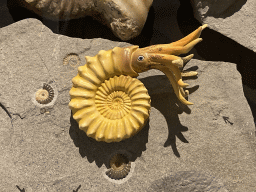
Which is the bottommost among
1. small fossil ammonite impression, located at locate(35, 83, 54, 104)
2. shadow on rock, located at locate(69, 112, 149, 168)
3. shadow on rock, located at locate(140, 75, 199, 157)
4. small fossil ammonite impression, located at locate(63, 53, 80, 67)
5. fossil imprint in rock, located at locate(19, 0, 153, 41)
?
shadow on rock, located at locate(69, 112, 149, 168)

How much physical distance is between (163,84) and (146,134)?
551 mm

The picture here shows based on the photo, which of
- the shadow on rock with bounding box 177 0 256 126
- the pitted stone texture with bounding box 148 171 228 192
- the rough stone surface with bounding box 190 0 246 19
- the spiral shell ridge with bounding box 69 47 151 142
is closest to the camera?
the spiral shell ridge with bounding box 69 47 151 142

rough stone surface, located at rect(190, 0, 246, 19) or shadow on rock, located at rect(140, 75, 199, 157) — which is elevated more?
rough stone surface, located at rect(190, 0, 246, 19)

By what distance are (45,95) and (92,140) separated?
662 millimetres

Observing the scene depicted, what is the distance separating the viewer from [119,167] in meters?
2.35

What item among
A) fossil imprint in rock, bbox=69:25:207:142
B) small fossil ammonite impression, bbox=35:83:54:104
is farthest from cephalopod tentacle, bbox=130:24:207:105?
small fossil ammonite impression, bbox=35:83:54:104

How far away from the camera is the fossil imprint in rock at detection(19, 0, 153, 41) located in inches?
92.9

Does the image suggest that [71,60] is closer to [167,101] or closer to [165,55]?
[165,55]

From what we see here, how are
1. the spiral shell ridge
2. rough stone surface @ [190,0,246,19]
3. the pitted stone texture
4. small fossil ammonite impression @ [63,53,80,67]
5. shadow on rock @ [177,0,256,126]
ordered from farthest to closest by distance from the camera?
1. shadow on rock @ [177,0,256,126]
2. rough stone surface @ [190,0,246,19]
3. small fossil ammonite impression @ [63,53,80,67]
4. the pitted stone texture
5. the spiral shell ridge

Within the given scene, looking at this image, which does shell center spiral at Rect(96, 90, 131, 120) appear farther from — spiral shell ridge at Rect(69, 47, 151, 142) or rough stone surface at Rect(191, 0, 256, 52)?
rough stone surface at Rect(191, 0, 256, 52)

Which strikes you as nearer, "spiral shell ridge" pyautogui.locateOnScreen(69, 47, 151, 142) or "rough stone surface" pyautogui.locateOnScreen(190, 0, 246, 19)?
"spiral shell ridge" pyautogui.locateOnScreen(69, 47, 151, 142)

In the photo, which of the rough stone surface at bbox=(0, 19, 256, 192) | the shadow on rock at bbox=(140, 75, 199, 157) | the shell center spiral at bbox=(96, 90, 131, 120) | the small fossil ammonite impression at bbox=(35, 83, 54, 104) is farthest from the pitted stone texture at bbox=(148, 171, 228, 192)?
the small fossil ammonite impression at bbox=(35, 83, 54, 104)

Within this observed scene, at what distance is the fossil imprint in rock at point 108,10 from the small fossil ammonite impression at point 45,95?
0.79 m

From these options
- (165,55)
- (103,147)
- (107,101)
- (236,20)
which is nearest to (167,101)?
(165,55)
